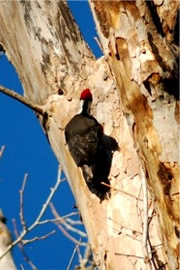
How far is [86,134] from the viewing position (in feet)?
13.3

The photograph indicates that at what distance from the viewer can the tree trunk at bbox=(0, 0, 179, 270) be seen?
2.77 m

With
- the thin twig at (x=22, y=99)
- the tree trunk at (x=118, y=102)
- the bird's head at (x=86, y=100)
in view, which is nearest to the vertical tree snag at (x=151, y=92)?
the tree trunk at (x=118, y=102)

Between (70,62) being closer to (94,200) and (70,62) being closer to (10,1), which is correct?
(10,1)

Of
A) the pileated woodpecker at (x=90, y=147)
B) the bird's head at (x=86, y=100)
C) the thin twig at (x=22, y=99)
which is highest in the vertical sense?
the thin twig at (x=22, y=99)

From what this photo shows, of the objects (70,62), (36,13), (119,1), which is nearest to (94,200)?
(70,62)

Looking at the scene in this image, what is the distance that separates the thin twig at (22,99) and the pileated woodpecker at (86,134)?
25cm

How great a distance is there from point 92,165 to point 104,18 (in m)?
1.11

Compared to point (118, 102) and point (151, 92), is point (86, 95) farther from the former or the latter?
point (151, 92)

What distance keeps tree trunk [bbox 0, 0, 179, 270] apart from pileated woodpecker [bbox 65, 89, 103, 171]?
7 cm

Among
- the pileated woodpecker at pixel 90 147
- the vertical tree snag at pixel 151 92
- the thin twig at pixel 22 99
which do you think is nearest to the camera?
the vertical tree snag at pixel 151 92

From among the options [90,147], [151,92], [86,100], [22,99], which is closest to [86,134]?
[90,147]

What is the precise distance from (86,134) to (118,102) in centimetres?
24

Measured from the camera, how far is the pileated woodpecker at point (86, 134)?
3893 millimetres

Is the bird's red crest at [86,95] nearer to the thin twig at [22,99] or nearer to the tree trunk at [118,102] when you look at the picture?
the tree trunk at [118,102]
